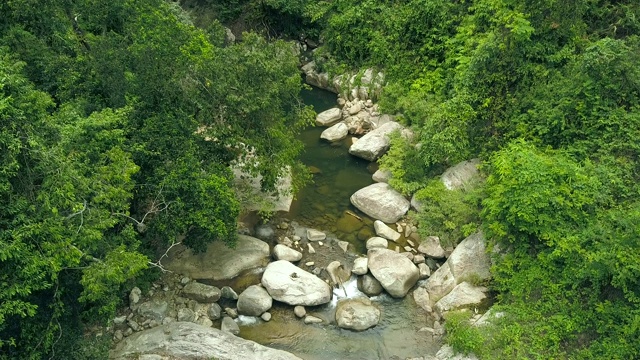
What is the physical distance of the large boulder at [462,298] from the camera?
13516 millimetres

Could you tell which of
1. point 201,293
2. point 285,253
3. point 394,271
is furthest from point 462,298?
point 201,293

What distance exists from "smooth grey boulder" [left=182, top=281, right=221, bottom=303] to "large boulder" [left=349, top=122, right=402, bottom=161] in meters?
8.31

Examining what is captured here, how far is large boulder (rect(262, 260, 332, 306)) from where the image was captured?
45.7 feet

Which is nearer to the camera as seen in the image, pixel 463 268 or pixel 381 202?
pixel 463 268

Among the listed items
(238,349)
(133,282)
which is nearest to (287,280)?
(238,349)

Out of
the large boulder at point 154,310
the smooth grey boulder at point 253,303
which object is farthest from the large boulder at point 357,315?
the large boulder at point 154,310

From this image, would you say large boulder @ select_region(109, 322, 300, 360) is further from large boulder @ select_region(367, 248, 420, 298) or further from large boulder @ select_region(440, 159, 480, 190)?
large boulder @ select_region(440, 159, 480, 190)

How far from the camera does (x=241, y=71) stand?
14.3 meters

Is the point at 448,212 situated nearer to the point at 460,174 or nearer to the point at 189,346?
the point at 460,174

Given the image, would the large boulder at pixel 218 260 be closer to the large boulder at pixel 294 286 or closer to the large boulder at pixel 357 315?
the large boulder at pixel 294 286

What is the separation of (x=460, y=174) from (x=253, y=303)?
801 cm

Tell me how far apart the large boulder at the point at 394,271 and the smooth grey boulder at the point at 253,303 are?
3.18 m

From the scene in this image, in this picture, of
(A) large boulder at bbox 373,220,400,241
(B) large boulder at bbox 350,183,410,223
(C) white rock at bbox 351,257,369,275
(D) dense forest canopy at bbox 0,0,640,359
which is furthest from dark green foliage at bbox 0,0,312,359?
(C) white rock at bbox 351,257,369,275

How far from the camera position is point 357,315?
534 inches
